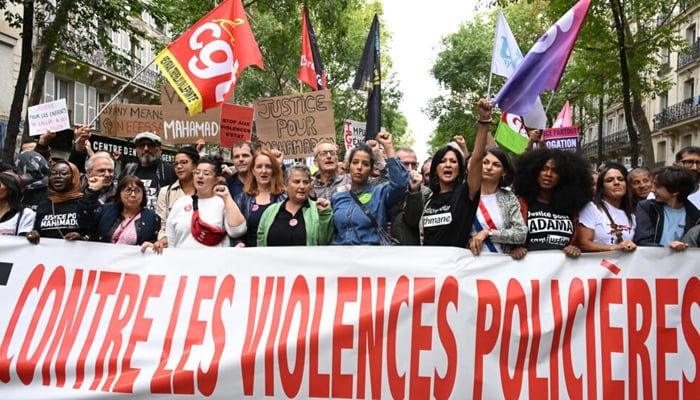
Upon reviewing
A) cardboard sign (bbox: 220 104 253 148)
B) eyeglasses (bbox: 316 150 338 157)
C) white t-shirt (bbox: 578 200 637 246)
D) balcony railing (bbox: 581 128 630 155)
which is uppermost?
balcony railing (bbox: 581 128 630 155)

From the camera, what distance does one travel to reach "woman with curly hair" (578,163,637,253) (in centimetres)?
431

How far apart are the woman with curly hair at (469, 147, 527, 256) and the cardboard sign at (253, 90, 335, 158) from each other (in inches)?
169

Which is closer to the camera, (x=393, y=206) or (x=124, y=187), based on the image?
(x=393, y=206)

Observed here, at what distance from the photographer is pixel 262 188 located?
516 cm

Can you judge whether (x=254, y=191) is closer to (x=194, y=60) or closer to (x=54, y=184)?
(x=54, y=184)

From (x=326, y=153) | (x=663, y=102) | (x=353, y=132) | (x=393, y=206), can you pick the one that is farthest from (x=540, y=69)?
(x=663, y=102)

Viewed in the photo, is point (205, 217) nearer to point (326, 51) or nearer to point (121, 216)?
point (121, 216)

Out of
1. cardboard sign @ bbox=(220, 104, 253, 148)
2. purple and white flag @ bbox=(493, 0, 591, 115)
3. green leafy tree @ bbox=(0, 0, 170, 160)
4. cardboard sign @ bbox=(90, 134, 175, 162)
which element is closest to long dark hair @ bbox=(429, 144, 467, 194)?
purple and white flag @ bbox=(493, 0, 591, 115)

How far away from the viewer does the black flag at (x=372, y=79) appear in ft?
26.9

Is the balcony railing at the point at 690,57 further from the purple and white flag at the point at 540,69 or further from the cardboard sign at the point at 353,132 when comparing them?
the purple and white flag at the point at 540,69

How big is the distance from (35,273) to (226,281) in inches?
53.0

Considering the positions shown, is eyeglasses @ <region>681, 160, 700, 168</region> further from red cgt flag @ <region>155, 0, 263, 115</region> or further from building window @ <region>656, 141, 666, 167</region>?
building window @ <region>656, 141, 666, 167</region>

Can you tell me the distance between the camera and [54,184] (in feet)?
16.1

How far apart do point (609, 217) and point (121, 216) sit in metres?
3.49
